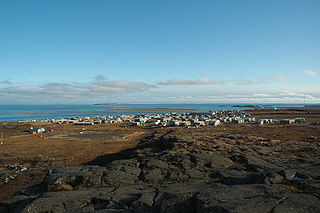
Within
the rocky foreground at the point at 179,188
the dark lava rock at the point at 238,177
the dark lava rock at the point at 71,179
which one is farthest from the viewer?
the dark lava rock at the point at 71,179

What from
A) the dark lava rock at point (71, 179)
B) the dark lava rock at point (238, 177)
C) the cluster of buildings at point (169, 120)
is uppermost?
the dark lava rock at point (238, 177)

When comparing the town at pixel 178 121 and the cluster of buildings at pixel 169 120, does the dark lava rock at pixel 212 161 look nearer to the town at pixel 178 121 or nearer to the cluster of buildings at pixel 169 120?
the town at pixel 178 121

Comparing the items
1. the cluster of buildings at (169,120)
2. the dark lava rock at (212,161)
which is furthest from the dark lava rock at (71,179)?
the cluster of buildings at (169,120)

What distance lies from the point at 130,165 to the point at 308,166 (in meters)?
11.4

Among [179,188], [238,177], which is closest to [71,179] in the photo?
[179,188]

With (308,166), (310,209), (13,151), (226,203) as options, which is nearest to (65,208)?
(226,203)

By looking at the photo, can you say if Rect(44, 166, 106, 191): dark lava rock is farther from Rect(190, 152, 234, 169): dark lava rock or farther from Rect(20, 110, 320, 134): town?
Rect(20, 110, 320, 134): town

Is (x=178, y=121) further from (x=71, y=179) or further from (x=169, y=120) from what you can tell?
(x=71, y=179)

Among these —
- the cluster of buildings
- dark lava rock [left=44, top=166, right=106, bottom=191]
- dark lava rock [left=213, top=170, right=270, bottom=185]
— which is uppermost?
dark lava rock [left=213, top=170, right=270, bottom=185]

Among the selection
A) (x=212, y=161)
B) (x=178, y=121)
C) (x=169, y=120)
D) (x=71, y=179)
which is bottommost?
(x=169, y=120)

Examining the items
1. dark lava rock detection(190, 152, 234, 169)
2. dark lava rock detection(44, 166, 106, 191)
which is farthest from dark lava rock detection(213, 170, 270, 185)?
dark lava rock detection(44, 166, 106, 191)

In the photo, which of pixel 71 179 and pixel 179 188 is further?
pixel 71 179

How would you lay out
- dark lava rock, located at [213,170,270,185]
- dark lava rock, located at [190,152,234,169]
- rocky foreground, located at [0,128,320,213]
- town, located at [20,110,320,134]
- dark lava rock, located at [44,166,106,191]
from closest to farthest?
rocky foreground, located at [0,128,320,213]
dark lava rock, located at [213,170,270,185]
dark lava rock, located at [44,166,106,191]
dark lava rock, located at [190,152,234,169]
town, located at [20,110,320,134]

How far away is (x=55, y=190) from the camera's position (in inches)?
443
